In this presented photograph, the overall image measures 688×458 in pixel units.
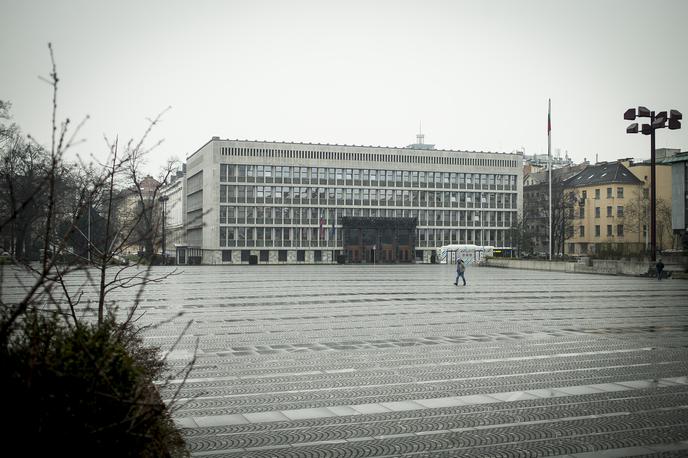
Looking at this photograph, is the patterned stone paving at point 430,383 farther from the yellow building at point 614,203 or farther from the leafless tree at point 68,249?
the yellow building at point 614,203

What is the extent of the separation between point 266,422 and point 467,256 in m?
80.8

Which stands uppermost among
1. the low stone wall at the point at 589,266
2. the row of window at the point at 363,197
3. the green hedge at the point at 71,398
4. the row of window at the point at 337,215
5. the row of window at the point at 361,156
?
the row of window at the point at 361,156

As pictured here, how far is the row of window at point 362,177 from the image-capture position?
96.8 m

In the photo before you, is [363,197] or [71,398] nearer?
[71,398]

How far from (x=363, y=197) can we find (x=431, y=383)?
91490 millimetres

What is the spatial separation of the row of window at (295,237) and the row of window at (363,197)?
4159mm

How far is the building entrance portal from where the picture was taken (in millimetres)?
99688

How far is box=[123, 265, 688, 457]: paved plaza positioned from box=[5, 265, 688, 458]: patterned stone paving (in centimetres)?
3

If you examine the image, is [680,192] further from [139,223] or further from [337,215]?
[139,223]

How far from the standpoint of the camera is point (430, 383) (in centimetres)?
1177

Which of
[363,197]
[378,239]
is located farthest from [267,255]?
[363,197]

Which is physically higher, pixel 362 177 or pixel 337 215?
pixel 362 177

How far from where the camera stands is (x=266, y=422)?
9.19 m

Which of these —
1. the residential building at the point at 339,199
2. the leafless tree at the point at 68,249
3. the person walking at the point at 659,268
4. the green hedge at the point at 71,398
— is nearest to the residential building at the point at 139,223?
the leafless tree at the point at 68,249
